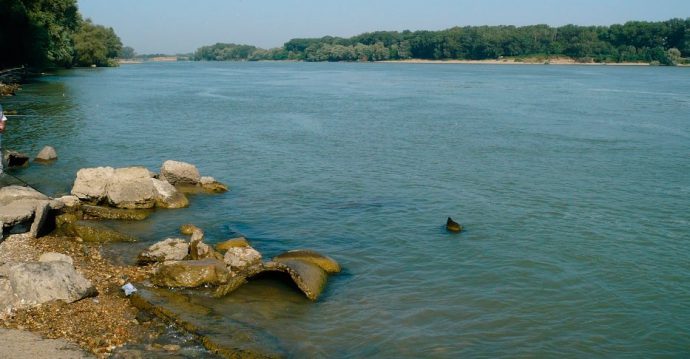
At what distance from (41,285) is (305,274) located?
6.66m

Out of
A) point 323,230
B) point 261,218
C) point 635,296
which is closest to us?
point 635,296

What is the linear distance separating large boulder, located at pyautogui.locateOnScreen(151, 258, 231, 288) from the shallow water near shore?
0.90 metres

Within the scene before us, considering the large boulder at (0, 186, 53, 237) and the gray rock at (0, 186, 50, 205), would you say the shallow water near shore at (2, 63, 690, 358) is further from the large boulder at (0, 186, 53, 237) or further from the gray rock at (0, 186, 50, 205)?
the gray rock at (0, 186, 50, 205)

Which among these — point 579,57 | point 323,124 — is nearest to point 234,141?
point 323,124

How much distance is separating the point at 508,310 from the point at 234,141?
2983 centimetres

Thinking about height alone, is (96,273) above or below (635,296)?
above

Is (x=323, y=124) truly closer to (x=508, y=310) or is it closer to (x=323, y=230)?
(x=323, y=230)

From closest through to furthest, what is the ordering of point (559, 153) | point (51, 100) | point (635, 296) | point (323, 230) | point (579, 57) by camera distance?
point (635, 296), point (323, 230), point (559, 153), point (51, 100), point (579, 57)

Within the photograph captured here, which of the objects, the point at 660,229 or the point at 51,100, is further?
the point at 51,100

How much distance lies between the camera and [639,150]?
3900 centimetres

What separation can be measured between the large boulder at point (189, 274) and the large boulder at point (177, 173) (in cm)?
1140

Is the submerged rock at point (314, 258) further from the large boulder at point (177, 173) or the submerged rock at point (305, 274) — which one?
the large boulder at point (177, 173)

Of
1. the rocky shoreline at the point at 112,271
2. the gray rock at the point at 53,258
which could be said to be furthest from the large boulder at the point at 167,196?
the gray rock at the point at 53,258

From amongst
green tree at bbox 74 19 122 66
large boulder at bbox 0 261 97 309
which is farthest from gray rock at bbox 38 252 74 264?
green tree at bbox 74 19 122 66
